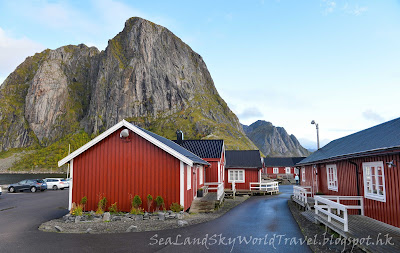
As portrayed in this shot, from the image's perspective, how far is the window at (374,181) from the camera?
37.4ft

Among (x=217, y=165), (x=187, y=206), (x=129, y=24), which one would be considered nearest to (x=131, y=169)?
(x=187, y=206)

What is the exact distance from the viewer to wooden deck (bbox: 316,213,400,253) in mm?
8283

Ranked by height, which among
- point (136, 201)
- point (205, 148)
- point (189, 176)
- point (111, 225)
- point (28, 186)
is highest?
point (205, 148)

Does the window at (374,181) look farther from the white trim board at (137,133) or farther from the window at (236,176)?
the window at (236,176)

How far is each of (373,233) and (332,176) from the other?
9000 millimetres

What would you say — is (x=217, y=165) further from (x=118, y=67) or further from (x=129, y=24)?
(x=129, y=24)

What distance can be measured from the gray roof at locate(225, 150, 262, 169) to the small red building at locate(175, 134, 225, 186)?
17.4 ft

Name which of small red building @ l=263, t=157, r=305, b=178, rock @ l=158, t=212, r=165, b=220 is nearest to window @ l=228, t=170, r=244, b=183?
rock @ l=158, t=212, r=165, b=220

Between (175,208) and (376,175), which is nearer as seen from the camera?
(376,175)

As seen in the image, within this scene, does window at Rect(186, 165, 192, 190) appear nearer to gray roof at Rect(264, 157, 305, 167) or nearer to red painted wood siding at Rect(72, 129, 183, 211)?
red painted wood siding at Rect(72, 129, 183, 211)

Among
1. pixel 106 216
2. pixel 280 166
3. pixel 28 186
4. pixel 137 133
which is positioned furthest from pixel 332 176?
pixel 280 166

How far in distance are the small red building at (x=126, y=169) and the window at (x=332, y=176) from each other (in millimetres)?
9197

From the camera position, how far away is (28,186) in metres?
34.7

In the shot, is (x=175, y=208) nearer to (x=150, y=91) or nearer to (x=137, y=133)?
(x=137, y=133)
